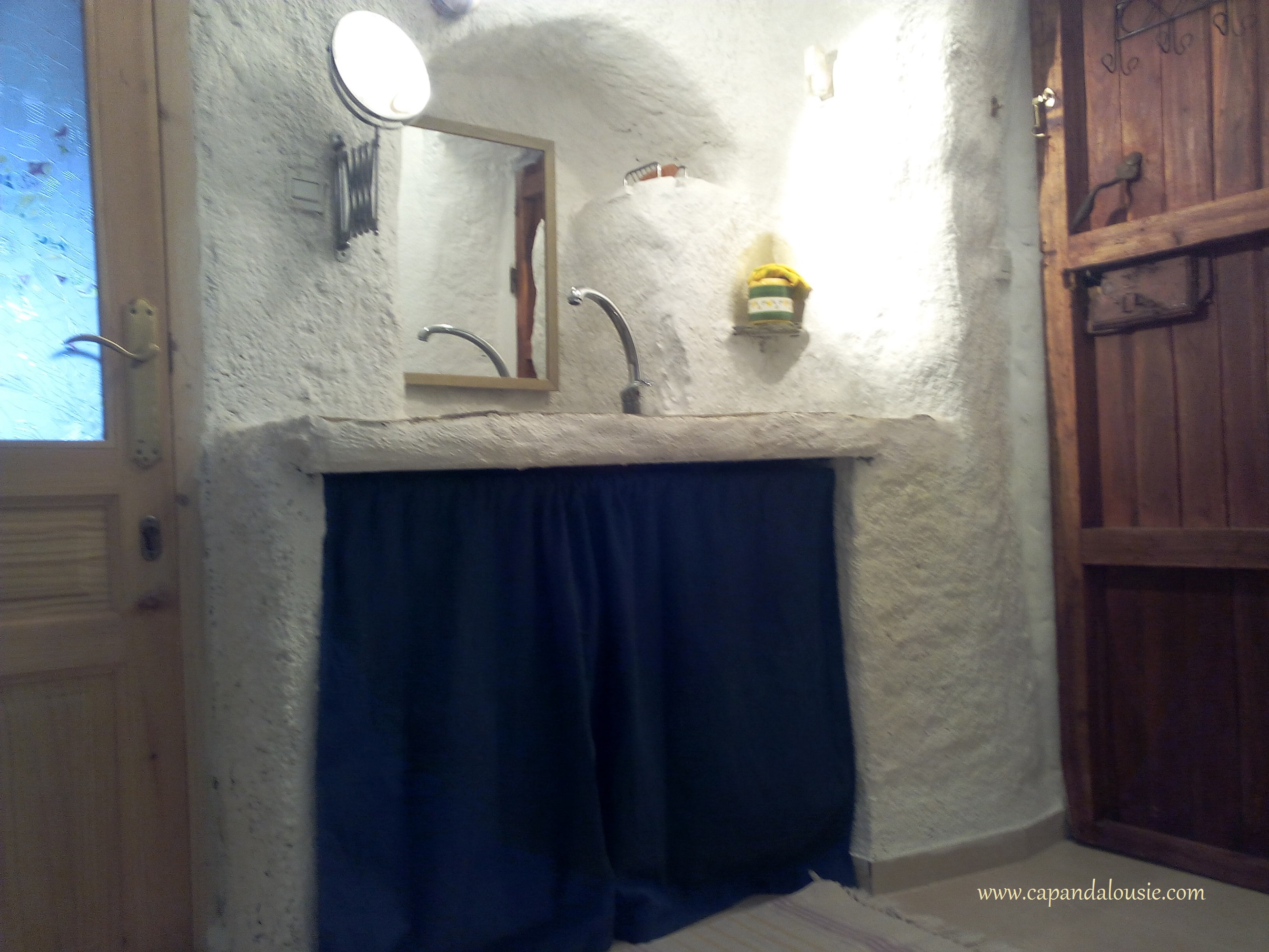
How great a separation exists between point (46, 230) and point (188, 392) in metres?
0.32

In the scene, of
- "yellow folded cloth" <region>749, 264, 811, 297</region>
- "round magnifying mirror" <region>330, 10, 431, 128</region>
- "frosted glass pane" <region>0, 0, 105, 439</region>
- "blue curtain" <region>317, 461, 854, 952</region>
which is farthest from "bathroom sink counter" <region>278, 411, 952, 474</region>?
"round magnifying mirror" <region>330, 10, 431, 128</region>

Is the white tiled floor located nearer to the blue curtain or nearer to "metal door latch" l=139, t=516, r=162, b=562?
the blue curtain

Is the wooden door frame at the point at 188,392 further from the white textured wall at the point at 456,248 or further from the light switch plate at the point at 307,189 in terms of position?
the white textured wall at the point at 456,248

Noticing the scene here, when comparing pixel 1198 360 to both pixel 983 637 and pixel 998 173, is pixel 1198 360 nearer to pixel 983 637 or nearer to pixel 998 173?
pixel 998 173

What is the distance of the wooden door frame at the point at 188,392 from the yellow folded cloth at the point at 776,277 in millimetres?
1194

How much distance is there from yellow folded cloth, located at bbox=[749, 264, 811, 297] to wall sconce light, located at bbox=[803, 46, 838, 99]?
45 centimetres

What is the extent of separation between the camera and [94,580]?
1316 mm

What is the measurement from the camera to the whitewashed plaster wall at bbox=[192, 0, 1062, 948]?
4.33 feet

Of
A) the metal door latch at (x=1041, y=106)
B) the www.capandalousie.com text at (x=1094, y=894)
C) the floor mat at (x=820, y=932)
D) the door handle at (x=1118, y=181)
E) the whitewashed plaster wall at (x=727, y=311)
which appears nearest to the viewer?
the whitewashed plaster wall at (x=727, y=311)

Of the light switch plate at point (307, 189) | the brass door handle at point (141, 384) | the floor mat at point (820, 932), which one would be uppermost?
the light switch plate at point (307, 189)

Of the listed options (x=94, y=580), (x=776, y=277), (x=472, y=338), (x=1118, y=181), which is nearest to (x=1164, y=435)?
(x=1118, y=181)

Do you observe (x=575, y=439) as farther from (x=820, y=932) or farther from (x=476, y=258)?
(x=820, y=932)

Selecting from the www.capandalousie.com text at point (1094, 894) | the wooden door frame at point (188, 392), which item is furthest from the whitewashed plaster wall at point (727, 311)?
the www.capandalousie.com text at point (1094, 894)

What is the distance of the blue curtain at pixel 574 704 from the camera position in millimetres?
1277
